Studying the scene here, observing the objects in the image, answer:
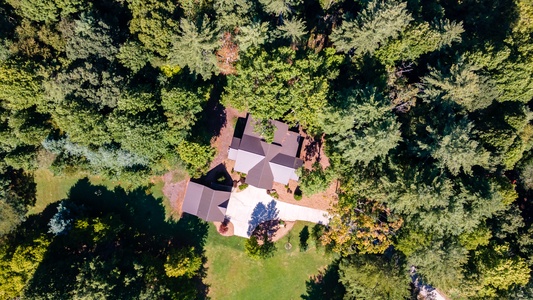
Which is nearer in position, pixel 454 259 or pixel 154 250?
pixel 454 259

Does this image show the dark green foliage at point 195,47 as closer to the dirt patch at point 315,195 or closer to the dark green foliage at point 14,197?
the dirt patch at point 315,195

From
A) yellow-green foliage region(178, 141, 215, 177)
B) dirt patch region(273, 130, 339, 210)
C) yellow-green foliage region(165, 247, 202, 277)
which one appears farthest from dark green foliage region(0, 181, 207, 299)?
dirt patch region(273, 130, 339, 210)

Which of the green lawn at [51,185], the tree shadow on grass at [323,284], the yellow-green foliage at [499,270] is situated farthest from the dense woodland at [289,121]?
the tree shadow on grass at [323,284]

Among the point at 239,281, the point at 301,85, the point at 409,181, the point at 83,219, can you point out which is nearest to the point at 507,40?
the point at 409,181

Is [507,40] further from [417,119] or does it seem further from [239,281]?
[239,281]

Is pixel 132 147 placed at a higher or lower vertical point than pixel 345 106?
lower
